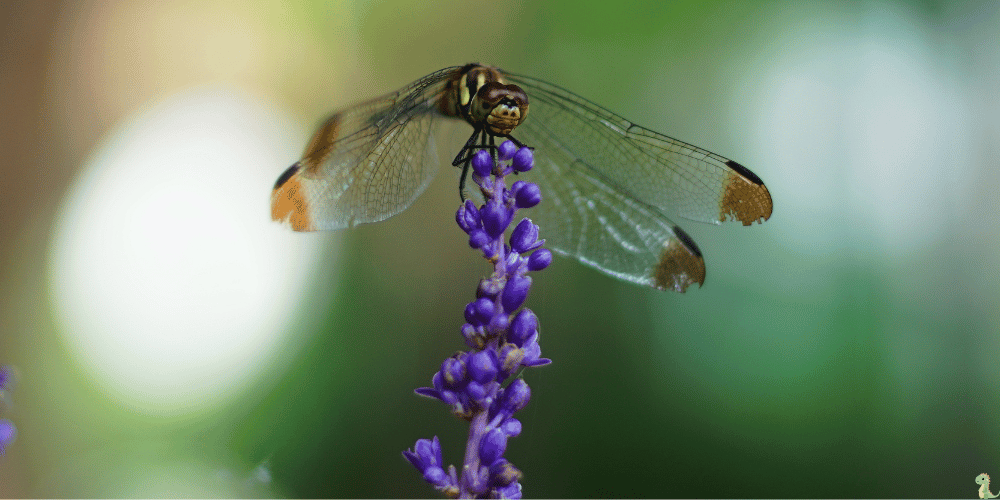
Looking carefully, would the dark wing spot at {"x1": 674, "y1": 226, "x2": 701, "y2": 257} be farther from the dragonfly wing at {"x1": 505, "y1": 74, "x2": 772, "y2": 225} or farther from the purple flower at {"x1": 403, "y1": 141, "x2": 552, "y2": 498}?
the purple flower at {"x1": 403, "y1": 141, "x2": 552, "y2": 498}

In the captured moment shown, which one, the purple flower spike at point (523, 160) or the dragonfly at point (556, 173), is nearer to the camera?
the purple flower spike at point (523, 160)

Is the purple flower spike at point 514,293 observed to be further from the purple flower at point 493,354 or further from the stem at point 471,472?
the stem at point 471,472

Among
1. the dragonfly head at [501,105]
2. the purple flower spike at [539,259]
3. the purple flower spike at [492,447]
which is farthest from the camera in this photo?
the dragonfly head at [501,105]

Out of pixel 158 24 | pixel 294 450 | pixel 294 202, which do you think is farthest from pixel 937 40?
pixel 158 24

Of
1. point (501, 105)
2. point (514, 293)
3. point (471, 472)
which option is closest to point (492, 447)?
point (471, 472)

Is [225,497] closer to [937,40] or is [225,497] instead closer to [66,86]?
[66,86]

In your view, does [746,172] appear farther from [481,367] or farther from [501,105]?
[481,367]

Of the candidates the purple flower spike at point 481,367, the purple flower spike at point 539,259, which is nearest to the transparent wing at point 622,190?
the purple flower spike at point 539,259
